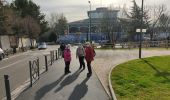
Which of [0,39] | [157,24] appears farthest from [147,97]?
[157,24]

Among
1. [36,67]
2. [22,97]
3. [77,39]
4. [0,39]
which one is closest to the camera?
[22,97]

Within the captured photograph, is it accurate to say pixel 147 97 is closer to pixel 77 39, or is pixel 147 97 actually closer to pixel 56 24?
pixel 77 39

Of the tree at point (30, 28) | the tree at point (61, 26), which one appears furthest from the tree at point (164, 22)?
the tree at point (61, 26)

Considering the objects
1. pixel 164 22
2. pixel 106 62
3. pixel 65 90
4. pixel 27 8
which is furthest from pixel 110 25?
pixel 65 90

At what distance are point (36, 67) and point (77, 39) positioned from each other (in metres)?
96.2

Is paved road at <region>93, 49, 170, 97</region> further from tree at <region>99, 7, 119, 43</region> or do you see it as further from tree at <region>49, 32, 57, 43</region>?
tree at <region>49, 32, 57, 43</region>

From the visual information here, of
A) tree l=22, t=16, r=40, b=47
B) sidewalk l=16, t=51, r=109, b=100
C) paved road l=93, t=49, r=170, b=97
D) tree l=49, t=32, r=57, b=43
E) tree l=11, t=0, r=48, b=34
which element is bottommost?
tree l=49, t=32, r=57, b=43

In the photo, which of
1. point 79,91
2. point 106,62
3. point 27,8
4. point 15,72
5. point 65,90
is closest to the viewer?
point 79,91

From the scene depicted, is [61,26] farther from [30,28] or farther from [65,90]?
[65,90]

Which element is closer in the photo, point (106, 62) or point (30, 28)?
point (106, 62)

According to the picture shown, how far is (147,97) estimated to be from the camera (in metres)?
11.3

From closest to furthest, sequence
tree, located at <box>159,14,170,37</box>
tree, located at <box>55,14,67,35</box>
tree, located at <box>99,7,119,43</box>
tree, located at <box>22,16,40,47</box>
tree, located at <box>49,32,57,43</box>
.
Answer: tree, located at <box>99,7,119,43</box>
tree, located at <box>22,16,40,47</box>
tree, located at <box>159,14,170,37</box>
tree, located at <box>49,32,57,43</box>
tree, located at <box>55,14,67,35</box>

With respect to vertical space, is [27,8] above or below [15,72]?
above

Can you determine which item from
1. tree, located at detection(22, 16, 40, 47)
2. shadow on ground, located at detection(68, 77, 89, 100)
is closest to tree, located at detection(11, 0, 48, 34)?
tree, located at detection(22, 16, 40, 47)
